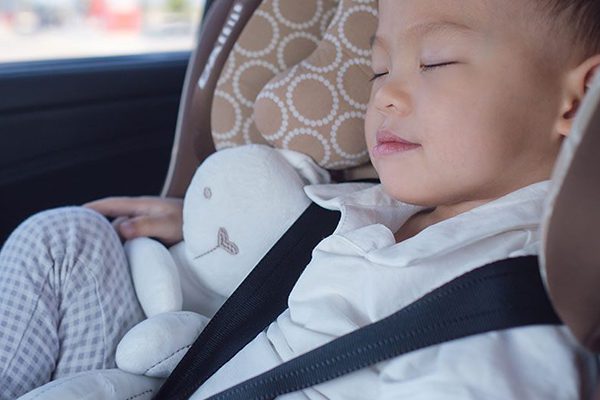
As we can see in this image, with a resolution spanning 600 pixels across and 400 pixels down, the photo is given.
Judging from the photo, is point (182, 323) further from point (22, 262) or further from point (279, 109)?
point (279, 109)

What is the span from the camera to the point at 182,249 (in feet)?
4.18

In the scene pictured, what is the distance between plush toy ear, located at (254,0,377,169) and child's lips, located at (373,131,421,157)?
8.7 inches

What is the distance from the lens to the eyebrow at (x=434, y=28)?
2.94 feet

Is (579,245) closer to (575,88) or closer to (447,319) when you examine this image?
(447,319)

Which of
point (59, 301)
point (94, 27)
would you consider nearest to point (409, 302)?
point (59, 301)

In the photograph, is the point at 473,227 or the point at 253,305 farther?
the point at 253,305

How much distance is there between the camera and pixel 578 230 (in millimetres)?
583

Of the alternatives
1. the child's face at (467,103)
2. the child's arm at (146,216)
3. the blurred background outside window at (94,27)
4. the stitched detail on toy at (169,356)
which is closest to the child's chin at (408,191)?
the child's face at (467,103)

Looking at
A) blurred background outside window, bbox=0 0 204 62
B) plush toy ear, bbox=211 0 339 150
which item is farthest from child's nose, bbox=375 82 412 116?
blurred background outside window, bbox=0 0 204 62

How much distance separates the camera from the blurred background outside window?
1922 mm

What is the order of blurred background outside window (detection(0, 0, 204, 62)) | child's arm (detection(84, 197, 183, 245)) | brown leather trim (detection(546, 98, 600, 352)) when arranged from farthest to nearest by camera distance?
blurred background outside window (detection(0, 0, 204, 62)) → child's arm (detection(84, 197, 183, 245)) → brown leather trim (detection(546, 98, 600, 352))

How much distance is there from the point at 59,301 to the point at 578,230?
737 millimetres

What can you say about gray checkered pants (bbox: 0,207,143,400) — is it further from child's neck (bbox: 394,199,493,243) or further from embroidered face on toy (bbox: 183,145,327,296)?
child's neck (bbox: 394,199,493,243)

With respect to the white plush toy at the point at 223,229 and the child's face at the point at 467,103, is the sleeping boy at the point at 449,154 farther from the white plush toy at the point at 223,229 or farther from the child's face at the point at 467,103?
the white plush toy at the point at 223,229
